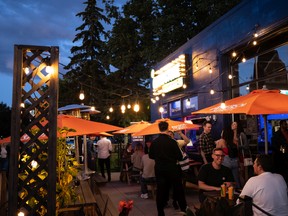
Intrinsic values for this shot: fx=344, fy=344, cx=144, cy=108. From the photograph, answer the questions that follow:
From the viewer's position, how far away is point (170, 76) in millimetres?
15125

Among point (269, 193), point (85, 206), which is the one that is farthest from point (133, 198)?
point (269, 193)

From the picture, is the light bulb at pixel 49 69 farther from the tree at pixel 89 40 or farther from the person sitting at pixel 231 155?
the tree at pixel 89 40

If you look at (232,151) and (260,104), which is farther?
(232,151)

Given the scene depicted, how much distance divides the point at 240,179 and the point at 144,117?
20974 millimetres

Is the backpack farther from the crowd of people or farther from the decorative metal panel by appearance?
the decorative metal panel

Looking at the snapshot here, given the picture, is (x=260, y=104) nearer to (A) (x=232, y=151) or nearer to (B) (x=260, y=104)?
(B) (x=260, y=104)

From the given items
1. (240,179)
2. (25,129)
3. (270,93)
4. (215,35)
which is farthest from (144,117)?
(25,129)

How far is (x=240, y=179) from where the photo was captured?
31.0 feet

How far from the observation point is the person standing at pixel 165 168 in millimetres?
6660

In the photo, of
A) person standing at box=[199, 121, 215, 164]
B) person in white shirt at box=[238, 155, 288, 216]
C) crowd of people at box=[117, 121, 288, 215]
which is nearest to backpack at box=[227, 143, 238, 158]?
crowd of people at box=[117, 121, 288, 215]

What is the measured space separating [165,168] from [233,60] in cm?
590

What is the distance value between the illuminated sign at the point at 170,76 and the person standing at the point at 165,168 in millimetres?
7279

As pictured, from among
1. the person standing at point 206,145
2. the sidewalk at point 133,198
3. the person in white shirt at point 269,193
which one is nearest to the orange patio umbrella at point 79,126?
the sidewalk at point 133,198

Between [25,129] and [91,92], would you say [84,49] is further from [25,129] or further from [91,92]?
[25,129]
